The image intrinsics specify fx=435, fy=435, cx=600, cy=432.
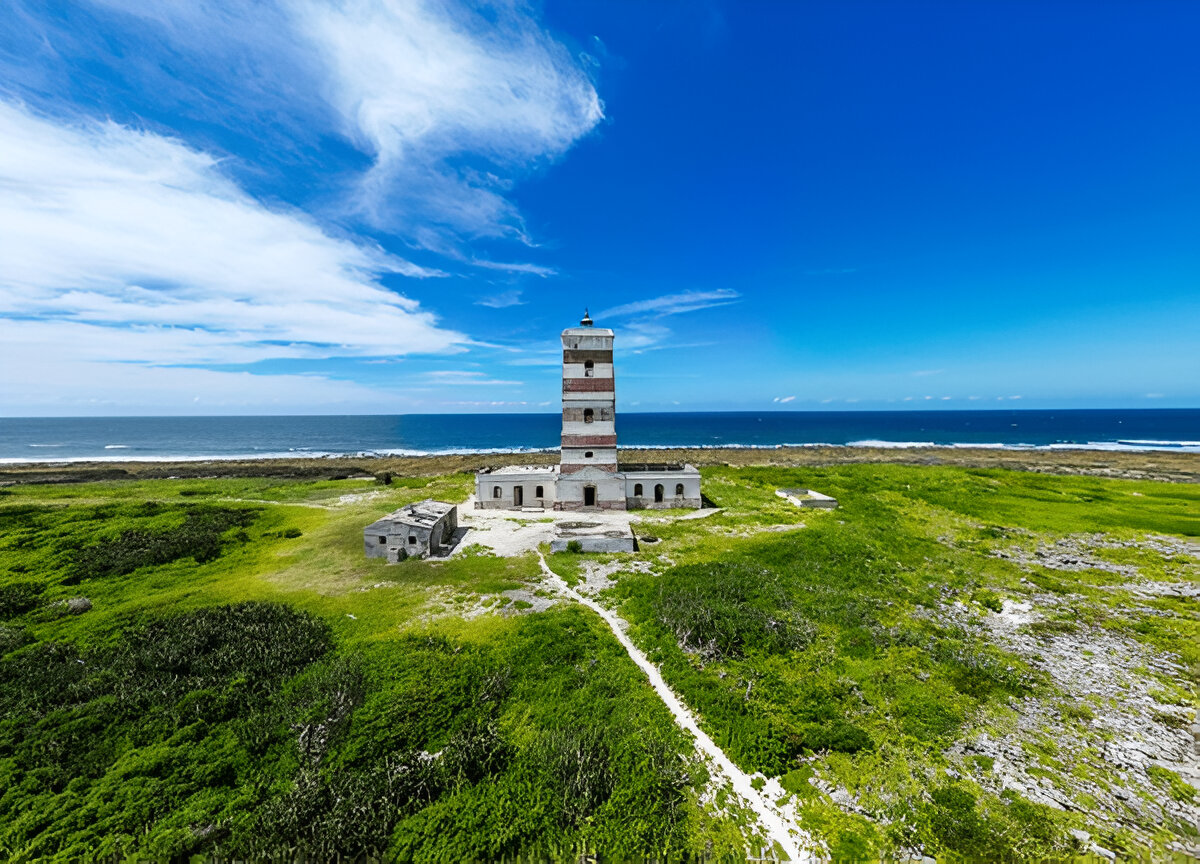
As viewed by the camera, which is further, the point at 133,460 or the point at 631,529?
the point at 133,460

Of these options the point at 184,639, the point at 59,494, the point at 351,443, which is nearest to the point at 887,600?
the point at 184,639

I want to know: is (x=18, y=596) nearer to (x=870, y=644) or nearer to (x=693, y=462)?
(x=870, y=644)

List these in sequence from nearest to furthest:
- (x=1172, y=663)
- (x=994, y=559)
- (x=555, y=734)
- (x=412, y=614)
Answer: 1. (x=555, y=734)
2. (x=1172, y=663)
3. (x=412, y=614)
4. (x=994, y=559)

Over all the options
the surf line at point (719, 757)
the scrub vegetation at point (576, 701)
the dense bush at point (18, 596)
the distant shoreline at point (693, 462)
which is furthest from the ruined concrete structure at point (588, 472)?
the dense bush at point (18, 596)

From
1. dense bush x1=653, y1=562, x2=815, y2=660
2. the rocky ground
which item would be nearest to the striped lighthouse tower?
dense bush x1=653, y1=562, x2=815, y2=660

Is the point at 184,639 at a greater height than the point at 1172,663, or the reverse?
the point at 184,639

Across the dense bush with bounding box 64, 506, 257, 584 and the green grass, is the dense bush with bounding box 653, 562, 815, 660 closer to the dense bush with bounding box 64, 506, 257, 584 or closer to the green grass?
the green grass

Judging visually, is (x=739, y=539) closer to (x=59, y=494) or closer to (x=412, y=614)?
(x=412, y=614)
